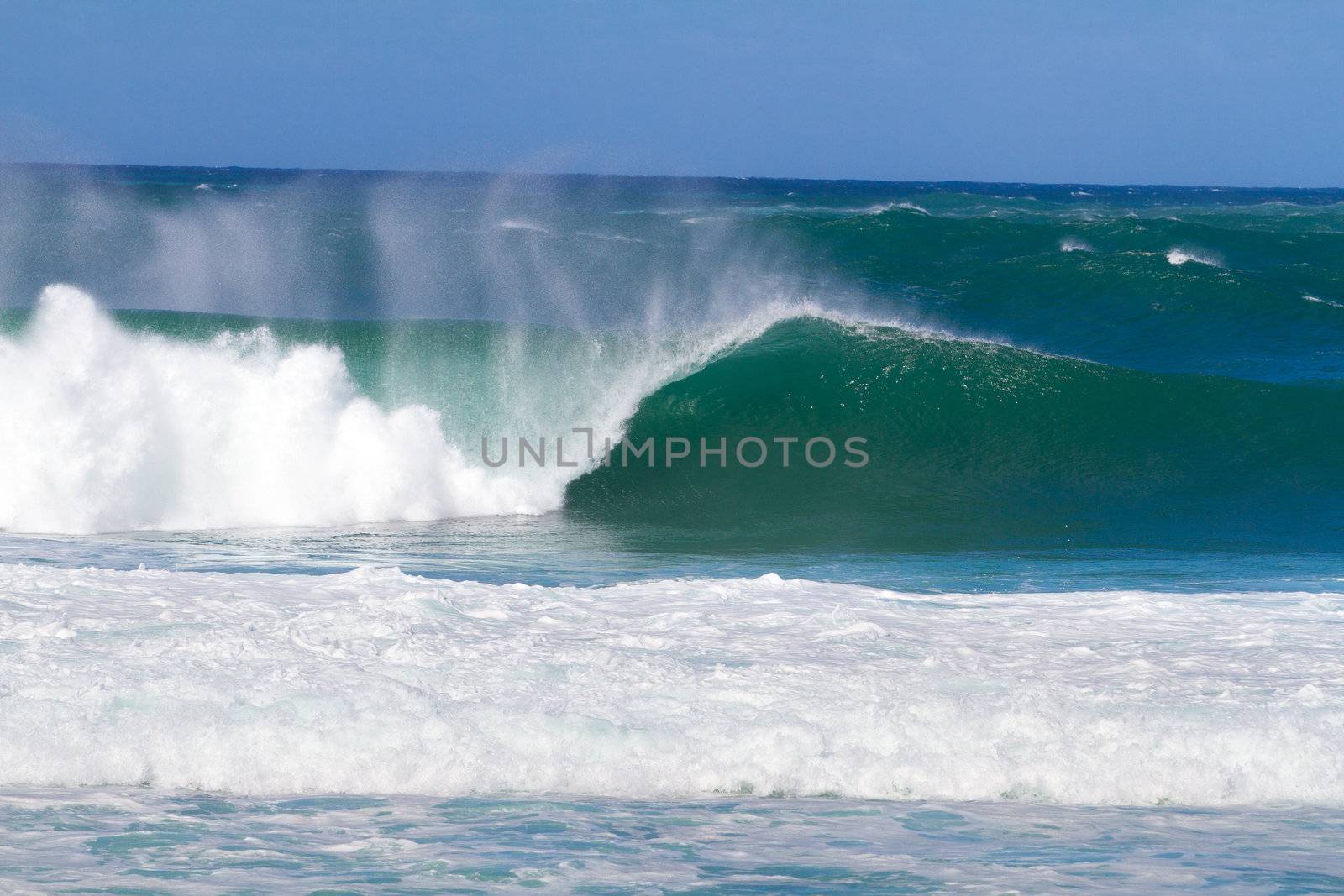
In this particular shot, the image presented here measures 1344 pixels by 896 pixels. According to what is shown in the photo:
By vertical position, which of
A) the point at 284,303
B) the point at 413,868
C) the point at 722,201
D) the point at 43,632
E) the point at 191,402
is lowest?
the point at 413,868

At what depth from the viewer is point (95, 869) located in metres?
3.27

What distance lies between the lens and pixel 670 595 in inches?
244

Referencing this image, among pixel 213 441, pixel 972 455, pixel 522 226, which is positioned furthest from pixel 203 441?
pixel 522 226

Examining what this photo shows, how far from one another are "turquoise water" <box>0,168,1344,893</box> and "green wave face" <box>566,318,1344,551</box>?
2.1 inches

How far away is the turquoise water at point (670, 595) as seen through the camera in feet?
12.0


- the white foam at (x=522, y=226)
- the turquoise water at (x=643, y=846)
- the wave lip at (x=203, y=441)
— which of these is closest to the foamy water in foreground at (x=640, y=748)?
the turquoise water at (x=643, y=846)

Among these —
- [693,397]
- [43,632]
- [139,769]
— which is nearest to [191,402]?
[693,397]

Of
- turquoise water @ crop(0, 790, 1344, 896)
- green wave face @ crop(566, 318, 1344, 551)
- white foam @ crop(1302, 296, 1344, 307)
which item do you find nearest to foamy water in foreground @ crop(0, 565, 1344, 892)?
turquoise water @ crop(0, 790, 1344, 896)

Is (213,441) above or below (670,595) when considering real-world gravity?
above

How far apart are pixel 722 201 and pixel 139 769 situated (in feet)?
152

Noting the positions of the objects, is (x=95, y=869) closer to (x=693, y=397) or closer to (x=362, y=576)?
(x=362, y=576)

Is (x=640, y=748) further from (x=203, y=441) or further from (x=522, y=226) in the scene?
(x=522, y=226)

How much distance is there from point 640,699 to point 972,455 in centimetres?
747

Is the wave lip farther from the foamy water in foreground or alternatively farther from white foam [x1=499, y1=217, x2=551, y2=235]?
white foam [x1=499, y1=217, x2=551, y2=235]
